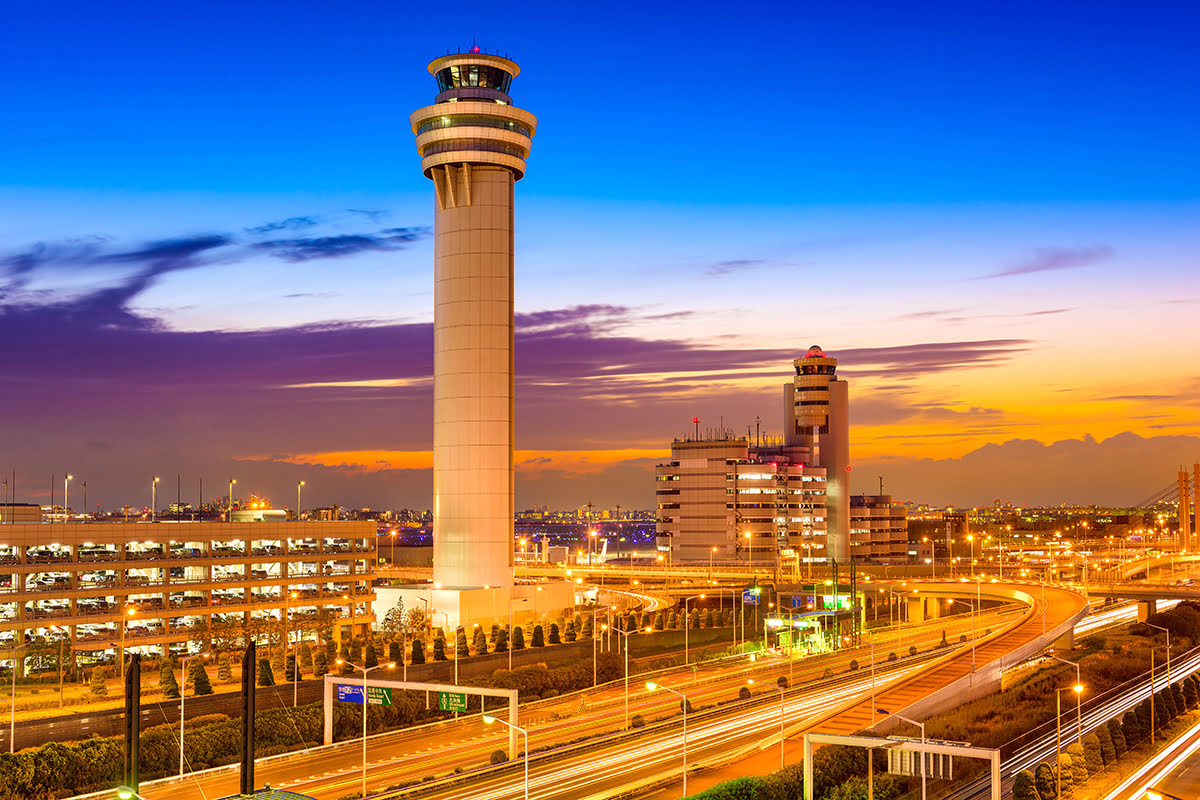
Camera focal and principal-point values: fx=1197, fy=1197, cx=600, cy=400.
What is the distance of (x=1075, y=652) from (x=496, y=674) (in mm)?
66013

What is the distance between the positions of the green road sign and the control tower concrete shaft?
2281 inches

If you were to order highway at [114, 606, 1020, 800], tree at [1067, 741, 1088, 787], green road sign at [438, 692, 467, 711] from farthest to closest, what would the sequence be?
green road sign at [438, 692, 467, 711]
tree at [1067, 741, 1088, 787]
highway at [114, 606, 1020, 800]

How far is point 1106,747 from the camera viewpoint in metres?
79.0

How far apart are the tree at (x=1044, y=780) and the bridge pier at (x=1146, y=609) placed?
101m

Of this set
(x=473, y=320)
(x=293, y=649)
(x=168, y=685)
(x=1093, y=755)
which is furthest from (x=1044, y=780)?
(x=473, y=320)

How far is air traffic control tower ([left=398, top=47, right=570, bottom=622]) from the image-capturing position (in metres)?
135

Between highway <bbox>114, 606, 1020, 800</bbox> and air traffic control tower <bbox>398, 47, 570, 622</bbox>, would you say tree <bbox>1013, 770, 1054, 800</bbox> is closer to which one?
highway <bbox>114, 606, 1020, 800</bbox>

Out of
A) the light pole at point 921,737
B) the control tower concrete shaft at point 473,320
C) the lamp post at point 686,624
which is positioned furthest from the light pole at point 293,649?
the light pole at point 921,737

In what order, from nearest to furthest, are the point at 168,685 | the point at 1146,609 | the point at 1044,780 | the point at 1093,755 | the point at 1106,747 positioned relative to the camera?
the point at 1044,780 < the point at 1093,755 < the point at 1106,747 < the point at 168,685 < the point at 1146,609

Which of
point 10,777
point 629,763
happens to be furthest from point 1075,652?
point 10,777

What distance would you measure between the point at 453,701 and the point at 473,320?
66062mm

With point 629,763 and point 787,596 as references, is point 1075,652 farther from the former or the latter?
point 629,763

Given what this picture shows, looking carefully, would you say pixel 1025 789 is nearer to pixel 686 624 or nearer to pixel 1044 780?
pixel 1044 780

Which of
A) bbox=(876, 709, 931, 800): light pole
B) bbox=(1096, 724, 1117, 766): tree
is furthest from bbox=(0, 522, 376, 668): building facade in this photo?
bbox=(1096, 724, 1117, 766): tree
